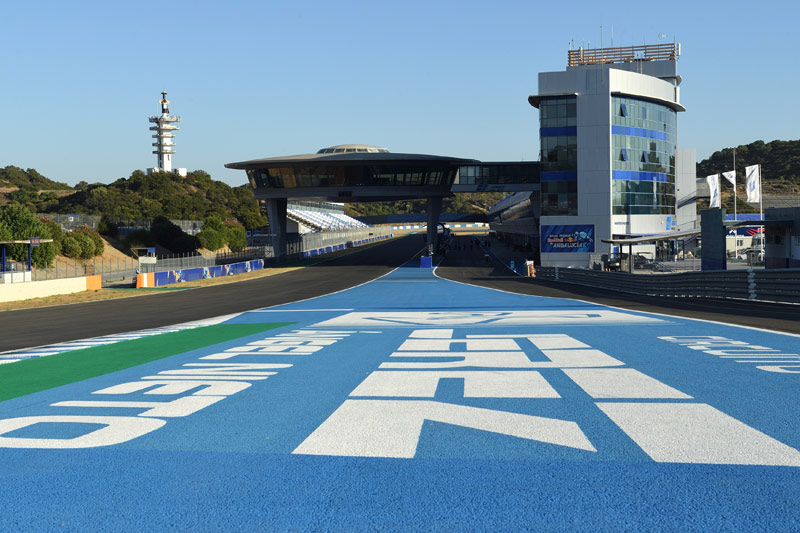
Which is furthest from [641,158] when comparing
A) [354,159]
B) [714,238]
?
[354,159]

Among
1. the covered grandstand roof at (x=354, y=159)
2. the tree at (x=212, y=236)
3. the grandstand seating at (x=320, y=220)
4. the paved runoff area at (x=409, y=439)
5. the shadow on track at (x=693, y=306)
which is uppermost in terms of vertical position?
the covered grandstand roof at (x=354, y=159)

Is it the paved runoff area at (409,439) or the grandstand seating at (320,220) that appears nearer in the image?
the paved runoff area at (409,439)

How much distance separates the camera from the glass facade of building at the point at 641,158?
2208 inches

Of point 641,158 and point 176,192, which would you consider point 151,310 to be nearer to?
point 641,158

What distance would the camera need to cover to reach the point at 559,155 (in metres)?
56.8

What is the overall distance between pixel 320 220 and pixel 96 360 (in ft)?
439

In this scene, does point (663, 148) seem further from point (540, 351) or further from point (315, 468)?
point (315, 468)

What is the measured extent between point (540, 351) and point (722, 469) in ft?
21.0

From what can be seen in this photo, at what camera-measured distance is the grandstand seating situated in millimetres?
134375

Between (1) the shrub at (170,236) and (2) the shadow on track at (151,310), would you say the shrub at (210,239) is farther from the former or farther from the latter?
(2) the shadow on track at (151,310)

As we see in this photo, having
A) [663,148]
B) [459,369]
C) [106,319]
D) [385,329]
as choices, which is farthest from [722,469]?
[663,148]

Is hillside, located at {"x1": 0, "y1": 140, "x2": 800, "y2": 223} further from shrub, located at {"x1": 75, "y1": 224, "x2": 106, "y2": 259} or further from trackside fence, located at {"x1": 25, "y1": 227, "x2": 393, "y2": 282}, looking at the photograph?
shrub, located at {"x1": 75, "y1": 224, "x2": 106, "y2": 259}

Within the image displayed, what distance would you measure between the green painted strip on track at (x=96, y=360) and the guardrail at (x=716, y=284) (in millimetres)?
18940

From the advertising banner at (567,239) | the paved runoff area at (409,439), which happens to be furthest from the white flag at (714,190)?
the paved runoff area at (409,439)
